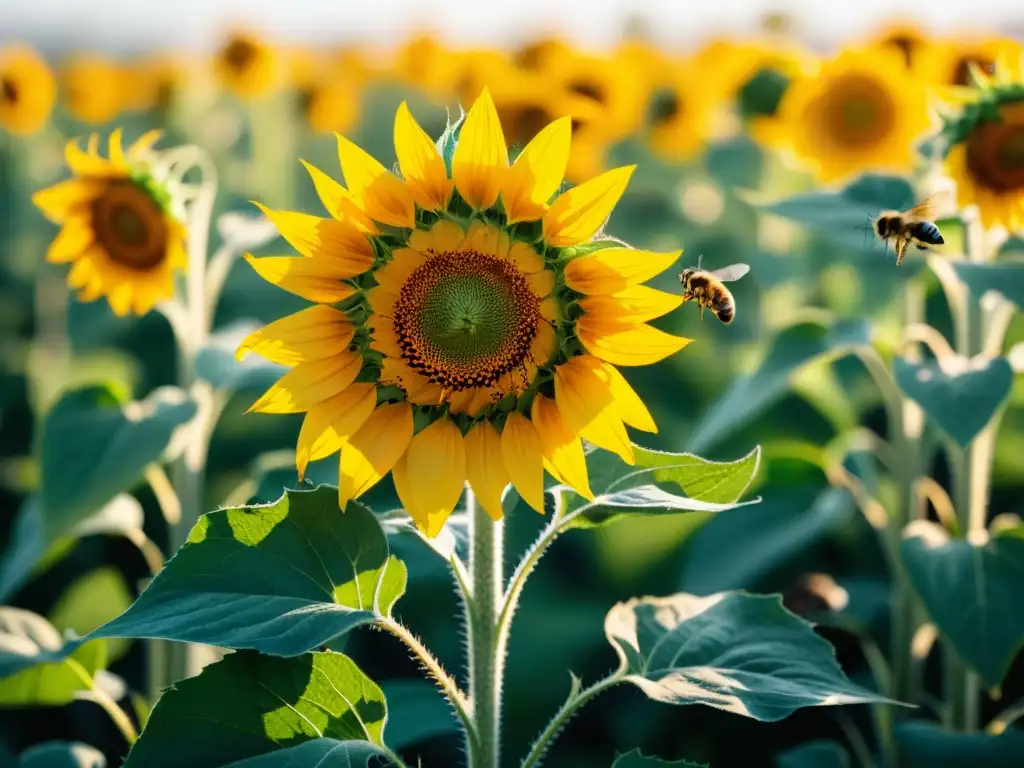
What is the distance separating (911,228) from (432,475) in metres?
0.87

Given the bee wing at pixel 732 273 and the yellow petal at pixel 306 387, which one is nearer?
the yellow petal at pixel 306 387

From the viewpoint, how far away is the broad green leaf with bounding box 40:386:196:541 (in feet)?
5.99

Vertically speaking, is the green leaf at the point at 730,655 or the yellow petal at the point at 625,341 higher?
the yellow petal at the point at 625,341

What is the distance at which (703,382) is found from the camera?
136 inches

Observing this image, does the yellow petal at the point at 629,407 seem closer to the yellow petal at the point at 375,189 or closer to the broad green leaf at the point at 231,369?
the yellow petal at the point at 375,189

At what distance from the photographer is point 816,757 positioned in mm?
1798

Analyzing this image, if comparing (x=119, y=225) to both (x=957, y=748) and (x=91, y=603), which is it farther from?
(x=957, y=748)

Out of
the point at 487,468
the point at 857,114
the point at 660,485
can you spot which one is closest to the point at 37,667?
the point at 487,468

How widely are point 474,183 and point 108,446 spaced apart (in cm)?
99

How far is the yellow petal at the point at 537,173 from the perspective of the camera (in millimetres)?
1153

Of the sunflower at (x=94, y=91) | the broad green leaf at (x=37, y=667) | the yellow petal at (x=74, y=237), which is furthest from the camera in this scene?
the sunflower at (x=94, y=91)

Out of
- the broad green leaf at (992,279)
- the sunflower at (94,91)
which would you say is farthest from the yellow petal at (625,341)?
the sunflower at (94,91)

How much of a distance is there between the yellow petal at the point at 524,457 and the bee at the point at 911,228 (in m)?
0.76

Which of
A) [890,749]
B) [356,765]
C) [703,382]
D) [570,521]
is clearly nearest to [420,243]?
[570,521]
